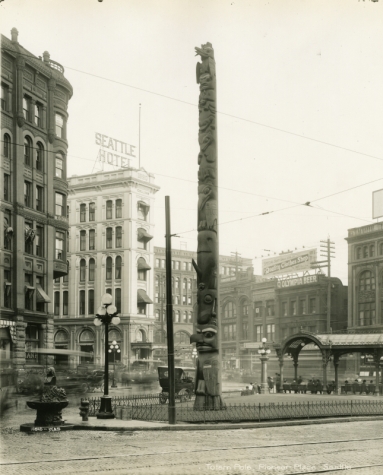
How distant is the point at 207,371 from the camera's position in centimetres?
2409

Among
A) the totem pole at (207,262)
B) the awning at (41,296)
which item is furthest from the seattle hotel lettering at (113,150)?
the totem pole at (207,262)

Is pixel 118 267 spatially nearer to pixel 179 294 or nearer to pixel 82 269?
pixel 82 269

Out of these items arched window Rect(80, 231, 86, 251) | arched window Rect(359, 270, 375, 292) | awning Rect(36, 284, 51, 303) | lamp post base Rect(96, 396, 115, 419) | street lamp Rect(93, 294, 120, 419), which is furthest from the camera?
arched window Rect(359, 270, 375, 292)

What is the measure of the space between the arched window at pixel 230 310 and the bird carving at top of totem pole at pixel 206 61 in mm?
70960

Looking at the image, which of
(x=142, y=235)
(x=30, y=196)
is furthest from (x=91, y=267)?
(x=30, y=196)

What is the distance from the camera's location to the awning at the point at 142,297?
53.9 metres

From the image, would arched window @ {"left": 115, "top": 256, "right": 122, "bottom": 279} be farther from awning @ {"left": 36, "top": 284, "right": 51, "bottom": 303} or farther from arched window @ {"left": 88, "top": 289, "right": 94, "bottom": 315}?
awning @ {"left": 36, "top": 284, "right": 51, "bottom": 303}

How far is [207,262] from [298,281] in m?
61.2

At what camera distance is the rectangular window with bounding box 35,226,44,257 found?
4309cm

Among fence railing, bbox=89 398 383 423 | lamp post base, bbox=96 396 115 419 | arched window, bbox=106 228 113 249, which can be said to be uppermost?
arched window, bbox=106 228 113 249

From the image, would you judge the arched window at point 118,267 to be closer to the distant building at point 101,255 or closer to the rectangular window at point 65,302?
the distant building at point 101,255

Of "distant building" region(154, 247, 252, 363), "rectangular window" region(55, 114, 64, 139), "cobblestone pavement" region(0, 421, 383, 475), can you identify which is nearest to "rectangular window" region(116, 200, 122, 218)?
"rectangular window" region(55, 114, 64, 139)

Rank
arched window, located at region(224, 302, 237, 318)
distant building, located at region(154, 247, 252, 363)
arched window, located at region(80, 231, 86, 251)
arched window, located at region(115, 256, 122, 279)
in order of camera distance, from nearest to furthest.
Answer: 1. arched window, located at region(115, 256, 122, 279)
2. arched window, located at region(80, 231, 86, 251)
3. distant building, located at region(154, 247, 252, 363)
4. arched window, located at region(224, 302, 237, 318)

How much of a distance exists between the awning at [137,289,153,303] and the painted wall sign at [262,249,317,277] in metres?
36.2
